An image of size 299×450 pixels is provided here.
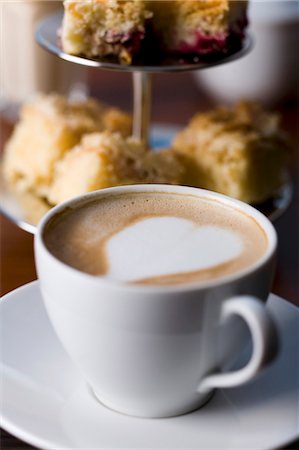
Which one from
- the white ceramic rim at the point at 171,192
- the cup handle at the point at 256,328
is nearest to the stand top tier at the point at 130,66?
the white ceramic rim at the point at 171,192

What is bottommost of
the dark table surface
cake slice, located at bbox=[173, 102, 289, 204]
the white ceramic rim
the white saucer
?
the dark table surface

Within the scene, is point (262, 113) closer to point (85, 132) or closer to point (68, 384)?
point (85, 132)

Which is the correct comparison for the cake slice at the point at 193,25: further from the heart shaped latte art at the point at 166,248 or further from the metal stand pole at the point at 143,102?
the heart shaped latte art at the point at 166,248

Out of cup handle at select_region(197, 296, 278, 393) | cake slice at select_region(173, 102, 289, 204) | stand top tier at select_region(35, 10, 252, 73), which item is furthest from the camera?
cake slice at select_region(173, 102, 289, 204)

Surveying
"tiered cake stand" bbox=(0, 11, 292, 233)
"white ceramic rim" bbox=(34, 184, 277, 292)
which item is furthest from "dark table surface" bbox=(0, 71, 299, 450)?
"white ceramic rim" bbox=(34, 184, 277, 292)

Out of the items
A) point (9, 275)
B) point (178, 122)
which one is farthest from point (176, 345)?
point (178, 122)

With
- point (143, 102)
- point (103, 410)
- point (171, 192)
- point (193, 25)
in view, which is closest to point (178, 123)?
point (143, 102)

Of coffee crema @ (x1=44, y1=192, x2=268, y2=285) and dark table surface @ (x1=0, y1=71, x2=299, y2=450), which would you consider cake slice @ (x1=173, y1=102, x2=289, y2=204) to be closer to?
dark table surface @ (x1=0, y1=71, x2=299, y2=450)

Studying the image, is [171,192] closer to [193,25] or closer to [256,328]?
[256,328]

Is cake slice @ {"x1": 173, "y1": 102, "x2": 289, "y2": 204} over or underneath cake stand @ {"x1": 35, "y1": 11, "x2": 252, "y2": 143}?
underneath
